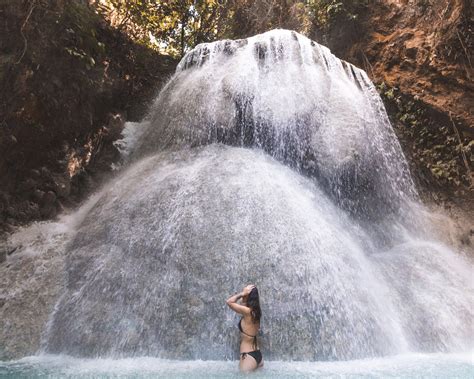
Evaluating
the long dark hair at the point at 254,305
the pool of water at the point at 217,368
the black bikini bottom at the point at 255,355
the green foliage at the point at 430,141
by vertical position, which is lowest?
the pool of water at the point at 217,368

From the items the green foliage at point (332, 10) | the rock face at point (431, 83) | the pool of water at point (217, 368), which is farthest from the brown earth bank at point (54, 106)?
the rock face at point (431, 83)

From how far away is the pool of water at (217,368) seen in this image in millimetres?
3971

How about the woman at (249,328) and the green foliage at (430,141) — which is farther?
the green foliage at (430,141)

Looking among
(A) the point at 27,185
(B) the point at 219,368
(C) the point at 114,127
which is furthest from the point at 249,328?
(C) the point at 114,127

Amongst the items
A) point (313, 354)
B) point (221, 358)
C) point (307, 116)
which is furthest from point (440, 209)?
point (221, 358)

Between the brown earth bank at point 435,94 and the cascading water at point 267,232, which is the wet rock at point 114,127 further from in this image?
the brown earth bank at point 435,94

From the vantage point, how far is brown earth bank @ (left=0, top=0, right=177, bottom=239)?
710 cm

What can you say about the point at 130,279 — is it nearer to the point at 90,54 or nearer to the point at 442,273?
the point at 442,273

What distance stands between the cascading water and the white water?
2 cm

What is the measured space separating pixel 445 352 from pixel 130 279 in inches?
170

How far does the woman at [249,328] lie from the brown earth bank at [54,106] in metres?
4.88

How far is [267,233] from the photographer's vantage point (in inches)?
229

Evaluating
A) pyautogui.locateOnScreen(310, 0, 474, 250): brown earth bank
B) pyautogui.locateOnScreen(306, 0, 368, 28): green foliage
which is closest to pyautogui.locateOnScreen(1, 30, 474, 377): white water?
pyautogui.locateOnScreen(310, 0, 474, 250): brown earth bank

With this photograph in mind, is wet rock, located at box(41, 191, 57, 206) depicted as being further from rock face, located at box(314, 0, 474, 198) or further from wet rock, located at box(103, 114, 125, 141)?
rock face, located at box(314, 0, 474, 198)
